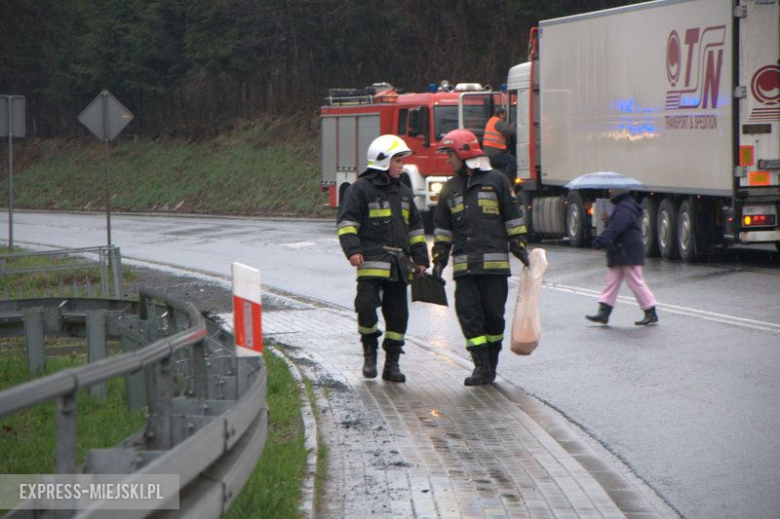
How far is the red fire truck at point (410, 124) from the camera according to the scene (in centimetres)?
2794

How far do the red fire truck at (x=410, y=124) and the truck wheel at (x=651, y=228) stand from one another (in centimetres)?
710

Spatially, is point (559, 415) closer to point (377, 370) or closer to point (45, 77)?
point (377, 370)

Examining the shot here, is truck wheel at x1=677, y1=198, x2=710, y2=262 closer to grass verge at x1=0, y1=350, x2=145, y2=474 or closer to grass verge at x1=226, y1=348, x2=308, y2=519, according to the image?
grass verge at x1=226, y1=348, x2=308, y2=519

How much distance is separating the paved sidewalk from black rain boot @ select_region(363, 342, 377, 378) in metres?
0.08

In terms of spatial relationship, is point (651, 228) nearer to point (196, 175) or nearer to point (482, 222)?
point (482, 222)

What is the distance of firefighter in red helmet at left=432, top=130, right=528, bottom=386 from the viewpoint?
9805mm

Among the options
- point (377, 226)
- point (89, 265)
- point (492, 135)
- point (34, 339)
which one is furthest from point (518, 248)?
point (492, 135)

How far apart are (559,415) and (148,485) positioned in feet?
17.1

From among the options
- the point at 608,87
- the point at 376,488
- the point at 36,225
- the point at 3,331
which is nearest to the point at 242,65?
the point at 36,225

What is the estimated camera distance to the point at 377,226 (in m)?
9.95

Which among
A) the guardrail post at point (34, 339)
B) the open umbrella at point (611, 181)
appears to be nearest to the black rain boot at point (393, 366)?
the guardrail post at point (34, 339)

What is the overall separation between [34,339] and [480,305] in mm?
3518

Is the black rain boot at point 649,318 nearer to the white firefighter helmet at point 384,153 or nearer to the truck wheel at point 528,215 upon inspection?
the white firefighter helmet at point 384,153

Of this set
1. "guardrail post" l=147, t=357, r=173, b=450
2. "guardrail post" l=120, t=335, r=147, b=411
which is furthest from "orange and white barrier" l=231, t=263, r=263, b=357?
"guardrail post" l=120, t=335, r=147, b=411
